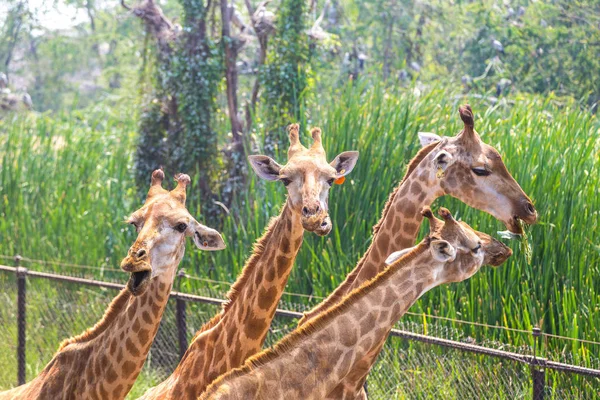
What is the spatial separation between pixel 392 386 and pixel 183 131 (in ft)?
19.8

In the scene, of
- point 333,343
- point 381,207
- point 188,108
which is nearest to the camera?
point 333,343

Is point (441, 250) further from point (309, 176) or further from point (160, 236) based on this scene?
point (160, 236)

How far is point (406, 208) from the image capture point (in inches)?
219

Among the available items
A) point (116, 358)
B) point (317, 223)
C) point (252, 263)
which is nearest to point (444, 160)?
point (317, 223)

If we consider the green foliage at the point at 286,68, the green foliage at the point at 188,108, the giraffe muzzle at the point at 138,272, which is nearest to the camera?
the giraffe muzzle at the point at 138,272

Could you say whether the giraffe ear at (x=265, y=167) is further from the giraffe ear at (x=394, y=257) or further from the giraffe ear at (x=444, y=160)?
the giraffe ear at (x=394, y=257)

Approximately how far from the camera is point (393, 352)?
7.47 m

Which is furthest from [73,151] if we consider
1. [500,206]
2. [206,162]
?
[500,206]

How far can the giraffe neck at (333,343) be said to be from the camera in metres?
3.79

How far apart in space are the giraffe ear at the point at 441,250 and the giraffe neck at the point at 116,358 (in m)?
1.80

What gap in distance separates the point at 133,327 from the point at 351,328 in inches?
68.4

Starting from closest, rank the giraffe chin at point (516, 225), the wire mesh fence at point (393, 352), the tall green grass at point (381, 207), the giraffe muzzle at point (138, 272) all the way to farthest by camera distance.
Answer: the giraffe muzzle at point (138, 272), the giraffe chin at point (516, 225), the wire mesh fence at point (393, 352), the tall green grass at point (381, 207)

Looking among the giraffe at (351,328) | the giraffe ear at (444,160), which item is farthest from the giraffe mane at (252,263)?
the giraffe at (351,328)

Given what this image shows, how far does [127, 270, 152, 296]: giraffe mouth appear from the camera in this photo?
4797 mm
